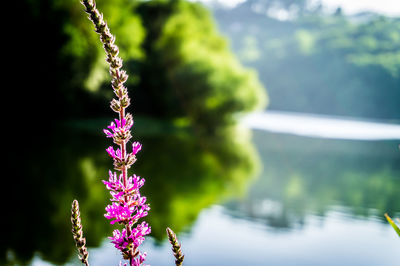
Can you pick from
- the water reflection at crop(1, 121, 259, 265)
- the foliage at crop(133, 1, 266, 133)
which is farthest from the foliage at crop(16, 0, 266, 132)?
the water reflection at crop(1, 121, 259, 265)

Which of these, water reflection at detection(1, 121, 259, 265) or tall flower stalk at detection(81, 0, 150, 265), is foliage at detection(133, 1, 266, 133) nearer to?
water reflection at detection(1, 121, 259, 265)

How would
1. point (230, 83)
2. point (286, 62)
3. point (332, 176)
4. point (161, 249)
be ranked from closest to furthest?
point (161, 249) < point (332, 176) < point (230, 83) < point (286, 62)

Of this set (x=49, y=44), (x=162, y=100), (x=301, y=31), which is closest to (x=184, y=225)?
(x=49, y=44)

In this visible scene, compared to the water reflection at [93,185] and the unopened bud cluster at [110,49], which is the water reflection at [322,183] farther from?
the unopened bud cluster at [110,49]

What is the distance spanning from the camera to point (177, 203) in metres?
8.50

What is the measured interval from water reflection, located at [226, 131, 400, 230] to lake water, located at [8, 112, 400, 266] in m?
0.03

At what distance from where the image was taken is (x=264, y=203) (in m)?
9.30

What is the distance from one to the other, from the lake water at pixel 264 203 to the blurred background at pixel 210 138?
5cm

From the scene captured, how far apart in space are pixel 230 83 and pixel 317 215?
12.7 meters

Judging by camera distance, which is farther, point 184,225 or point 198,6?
point 198,6

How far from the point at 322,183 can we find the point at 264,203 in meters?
2.83

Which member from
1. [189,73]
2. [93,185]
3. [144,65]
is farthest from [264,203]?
[144,65]

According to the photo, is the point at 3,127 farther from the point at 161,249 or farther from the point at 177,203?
the point at 161,249

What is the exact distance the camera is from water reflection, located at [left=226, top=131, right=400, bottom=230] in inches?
344
